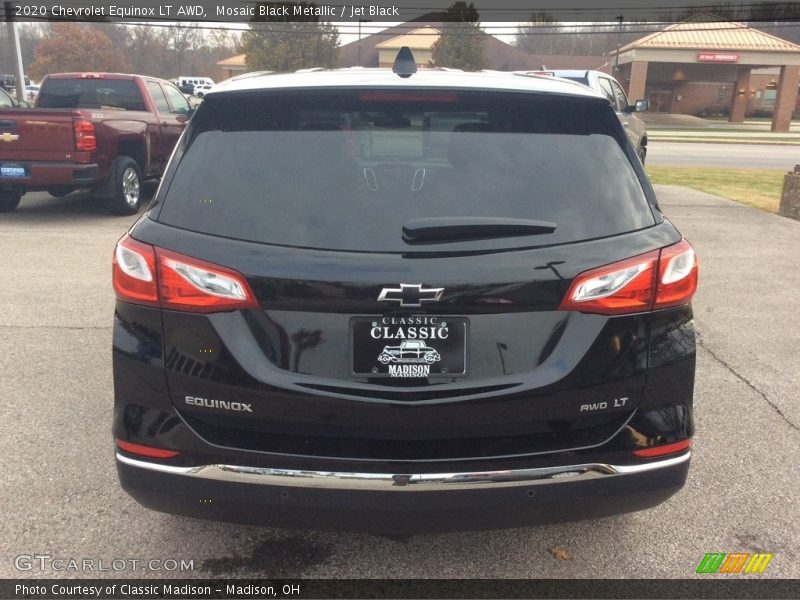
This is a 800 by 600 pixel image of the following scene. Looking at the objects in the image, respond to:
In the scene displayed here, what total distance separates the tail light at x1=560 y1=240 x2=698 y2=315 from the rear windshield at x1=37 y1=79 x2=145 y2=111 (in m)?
10.7

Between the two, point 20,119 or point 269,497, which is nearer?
point 269,497

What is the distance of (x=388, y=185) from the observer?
2357 millimetres

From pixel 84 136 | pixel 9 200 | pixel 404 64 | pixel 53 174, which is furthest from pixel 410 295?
pixel 9 200

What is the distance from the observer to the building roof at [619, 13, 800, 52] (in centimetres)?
5022

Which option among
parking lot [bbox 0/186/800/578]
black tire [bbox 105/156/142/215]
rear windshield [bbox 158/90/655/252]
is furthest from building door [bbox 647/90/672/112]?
rear windshield [bbox 158/90/655/252]

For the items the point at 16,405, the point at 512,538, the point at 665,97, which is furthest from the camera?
the point at 665,97

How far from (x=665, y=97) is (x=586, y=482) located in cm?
6759

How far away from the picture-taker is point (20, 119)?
9.17 m

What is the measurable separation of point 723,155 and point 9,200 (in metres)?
23.5

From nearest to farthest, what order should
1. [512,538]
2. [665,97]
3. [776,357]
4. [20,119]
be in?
[512,538] → [776,357] → [20,119] → [665,97]

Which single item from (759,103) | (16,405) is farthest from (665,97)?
(16,405)

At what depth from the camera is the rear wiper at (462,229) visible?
6.95 feet

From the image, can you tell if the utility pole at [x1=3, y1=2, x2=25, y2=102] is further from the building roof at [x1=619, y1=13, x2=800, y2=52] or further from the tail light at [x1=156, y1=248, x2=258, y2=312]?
the building roof at [x1=619, y1=13, x2=800, y2=52]

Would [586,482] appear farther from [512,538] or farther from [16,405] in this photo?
[16,405]
